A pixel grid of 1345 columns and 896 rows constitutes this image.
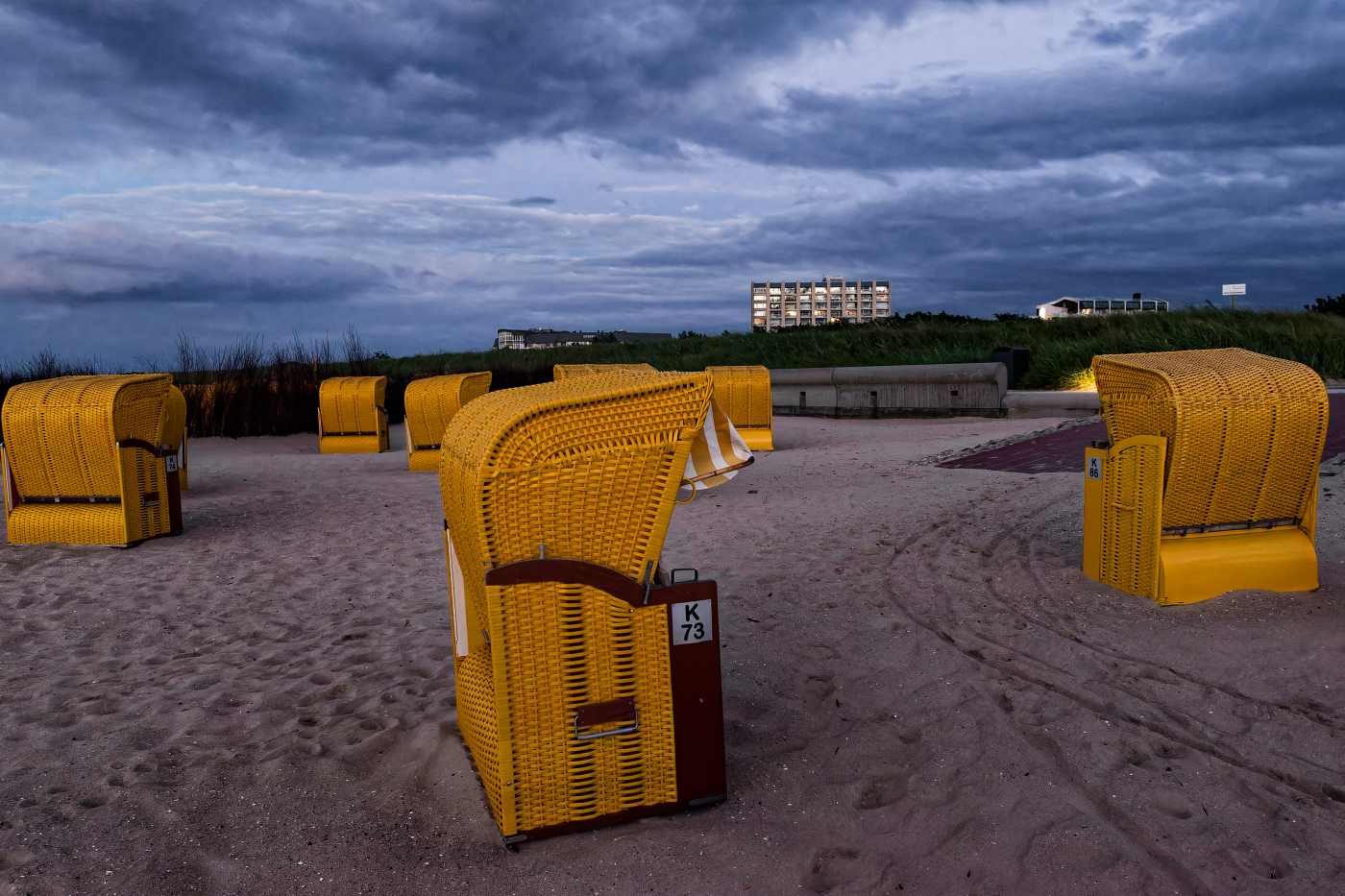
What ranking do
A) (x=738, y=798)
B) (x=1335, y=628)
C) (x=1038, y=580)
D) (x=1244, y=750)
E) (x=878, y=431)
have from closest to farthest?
(x=738, y=798), (x=1244, y=750), (x=1335, y=628), (x=1038, y=580), (x=878, y=431)

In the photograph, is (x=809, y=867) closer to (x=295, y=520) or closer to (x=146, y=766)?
(x=146, y=766)

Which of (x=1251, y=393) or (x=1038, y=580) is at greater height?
(x=1251, y=393)

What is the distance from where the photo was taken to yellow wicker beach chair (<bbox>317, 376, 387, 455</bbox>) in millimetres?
14445

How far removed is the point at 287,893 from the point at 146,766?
125 cm

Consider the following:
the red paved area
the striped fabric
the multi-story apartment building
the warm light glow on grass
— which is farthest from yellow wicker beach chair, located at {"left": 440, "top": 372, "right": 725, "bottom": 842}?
the multi-story apartment building

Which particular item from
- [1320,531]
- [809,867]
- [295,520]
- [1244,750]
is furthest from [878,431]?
[809,867]

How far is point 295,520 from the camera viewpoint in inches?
338

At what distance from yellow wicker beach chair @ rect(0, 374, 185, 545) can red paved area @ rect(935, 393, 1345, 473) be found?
8822 millimetres

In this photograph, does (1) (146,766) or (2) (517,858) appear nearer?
(2) (517,858)

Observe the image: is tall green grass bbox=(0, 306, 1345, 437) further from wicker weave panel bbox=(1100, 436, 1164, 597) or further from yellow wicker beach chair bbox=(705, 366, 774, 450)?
wicker weave panel bbox=(1100, 436, 1164, 597)

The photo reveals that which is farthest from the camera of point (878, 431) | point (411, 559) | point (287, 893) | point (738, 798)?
point (878, 431)

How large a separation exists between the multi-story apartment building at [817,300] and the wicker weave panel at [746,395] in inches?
5639

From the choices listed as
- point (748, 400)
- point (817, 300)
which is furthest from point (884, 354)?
point (817, 300)

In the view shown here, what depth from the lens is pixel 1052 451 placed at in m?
10.3
